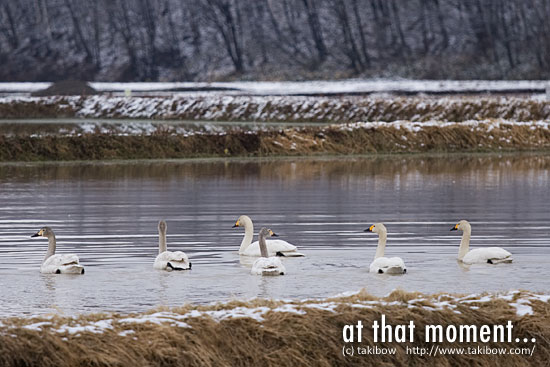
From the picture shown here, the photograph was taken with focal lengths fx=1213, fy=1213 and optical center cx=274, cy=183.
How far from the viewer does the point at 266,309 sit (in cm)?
1162

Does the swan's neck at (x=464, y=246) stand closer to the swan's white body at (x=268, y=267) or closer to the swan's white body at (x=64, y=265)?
the swan's white body at (x=268, y=267)

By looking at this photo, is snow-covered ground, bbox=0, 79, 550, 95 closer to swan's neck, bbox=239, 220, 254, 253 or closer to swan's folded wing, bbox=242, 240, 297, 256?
swan's neck, bbox=239, 220, 254, 253

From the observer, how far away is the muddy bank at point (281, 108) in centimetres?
5553

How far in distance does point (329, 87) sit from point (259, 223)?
56802 millimetres

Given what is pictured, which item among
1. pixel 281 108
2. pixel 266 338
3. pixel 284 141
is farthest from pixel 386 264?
Result: pixel 281 108

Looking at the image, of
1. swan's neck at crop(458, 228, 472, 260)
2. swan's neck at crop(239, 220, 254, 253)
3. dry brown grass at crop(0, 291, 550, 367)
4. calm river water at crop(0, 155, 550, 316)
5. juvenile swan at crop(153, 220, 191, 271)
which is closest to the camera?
dry brown grass at crop(0, 291, 550, 367)

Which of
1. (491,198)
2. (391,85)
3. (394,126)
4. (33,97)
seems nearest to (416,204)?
(491,198)

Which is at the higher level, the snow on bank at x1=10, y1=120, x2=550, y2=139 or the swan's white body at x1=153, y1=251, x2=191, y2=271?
the snow on bank at x1=10, y1=120, x2=550, y2=139

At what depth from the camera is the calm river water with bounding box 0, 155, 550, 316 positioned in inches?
609

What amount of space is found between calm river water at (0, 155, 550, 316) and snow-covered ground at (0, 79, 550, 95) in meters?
33.1

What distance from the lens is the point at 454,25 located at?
10025cm

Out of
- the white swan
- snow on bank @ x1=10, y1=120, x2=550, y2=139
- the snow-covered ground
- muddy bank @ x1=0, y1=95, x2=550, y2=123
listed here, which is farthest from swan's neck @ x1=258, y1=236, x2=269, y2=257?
the snow-covered ground

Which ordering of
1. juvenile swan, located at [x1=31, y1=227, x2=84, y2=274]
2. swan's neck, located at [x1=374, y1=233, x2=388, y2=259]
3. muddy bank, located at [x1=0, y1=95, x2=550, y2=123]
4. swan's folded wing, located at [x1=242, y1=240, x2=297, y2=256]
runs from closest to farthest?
1. juvenile swan, located at [x1=31, y1=227, x2=84, y2=274]
2. swan's neck, located at [x1=374, y1=233, x2=388, y2=259]
3. swan's folded wing, located at [x1=242, y1=240, x2=297, y2=256]
4. muddy bank, located at [x1=0, y1=95, x2=550, y2=123]

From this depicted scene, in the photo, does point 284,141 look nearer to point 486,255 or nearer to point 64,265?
point 486,255
